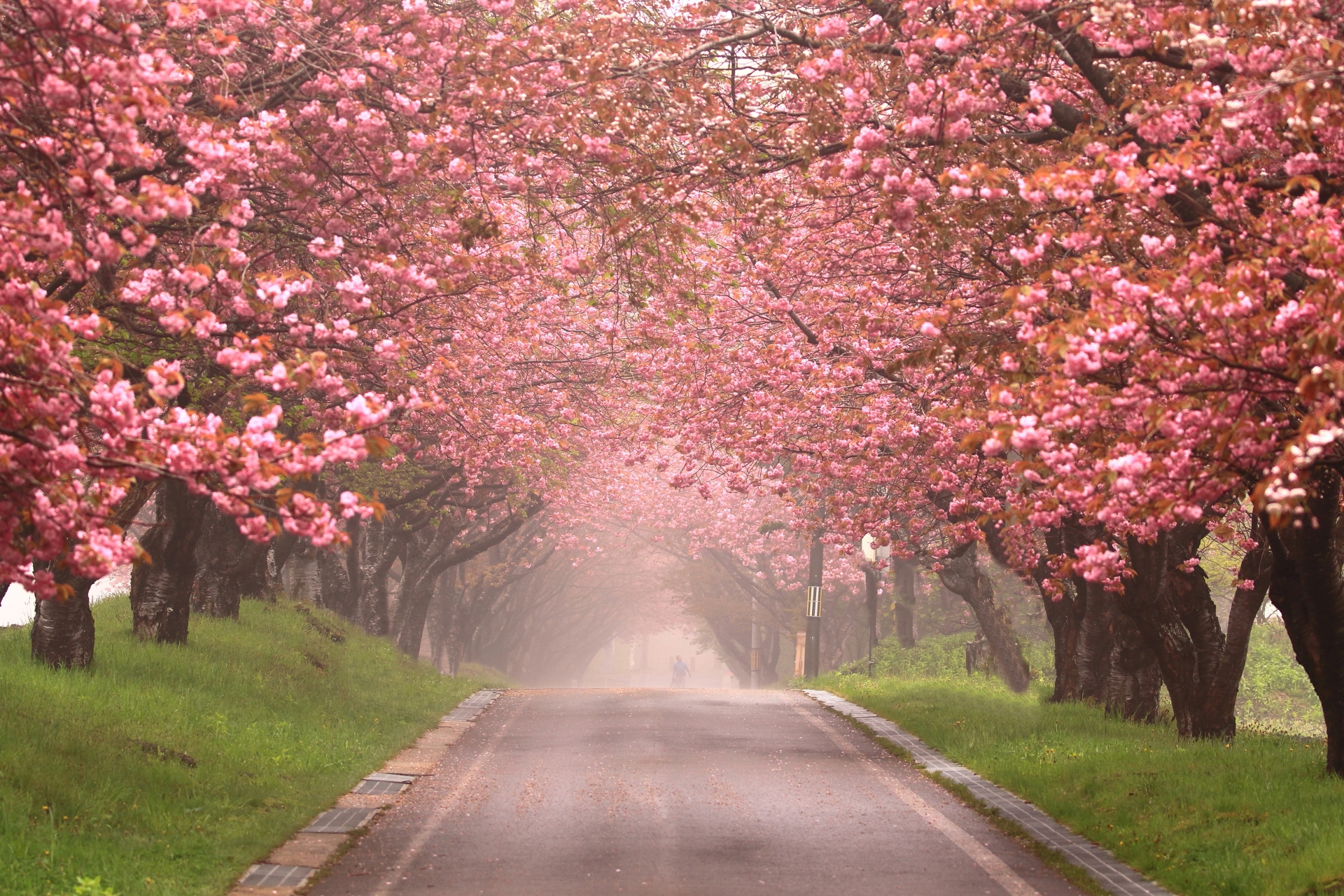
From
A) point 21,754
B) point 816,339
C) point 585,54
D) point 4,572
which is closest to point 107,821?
point 21,754

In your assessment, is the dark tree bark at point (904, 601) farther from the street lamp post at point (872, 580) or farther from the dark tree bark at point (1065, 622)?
the dark tree bark at point (1065, 622)

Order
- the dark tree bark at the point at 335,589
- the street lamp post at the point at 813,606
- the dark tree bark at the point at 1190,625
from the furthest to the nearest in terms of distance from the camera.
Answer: the street lamp post at the point at 813,606 → the dark tree bark at the point at 335,589 → the dark tree bark at the point at 1190,625

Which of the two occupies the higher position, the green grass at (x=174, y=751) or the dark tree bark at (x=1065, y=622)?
the dark tree bark at (x=1065, y=622)

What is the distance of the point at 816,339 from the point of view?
16781 mm

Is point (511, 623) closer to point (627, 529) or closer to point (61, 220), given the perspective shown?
point (627, 529)

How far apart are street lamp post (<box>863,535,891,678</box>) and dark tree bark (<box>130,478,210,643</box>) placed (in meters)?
12.3

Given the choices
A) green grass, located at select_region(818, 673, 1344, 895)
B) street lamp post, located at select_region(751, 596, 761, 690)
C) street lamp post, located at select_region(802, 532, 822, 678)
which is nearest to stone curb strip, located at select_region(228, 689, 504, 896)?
green grass, located at select_region(818, 673, 1344, 895)

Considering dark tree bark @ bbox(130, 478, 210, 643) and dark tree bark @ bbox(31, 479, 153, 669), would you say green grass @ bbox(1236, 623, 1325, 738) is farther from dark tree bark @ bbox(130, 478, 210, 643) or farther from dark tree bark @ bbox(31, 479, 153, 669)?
dark tree bark @ bbox(31, 479, 153, 669)

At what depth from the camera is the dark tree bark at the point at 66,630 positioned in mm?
13617

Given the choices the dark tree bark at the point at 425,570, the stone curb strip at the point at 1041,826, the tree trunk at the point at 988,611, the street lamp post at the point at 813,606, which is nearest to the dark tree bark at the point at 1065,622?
the stone curb strip at the point at 1041,826

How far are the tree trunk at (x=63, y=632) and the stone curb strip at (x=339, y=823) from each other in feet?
11.6

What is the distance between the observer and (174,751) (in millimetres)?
11484

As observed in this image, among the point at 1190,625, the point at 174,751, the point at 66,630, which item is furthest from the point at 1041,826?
the point at 66,630

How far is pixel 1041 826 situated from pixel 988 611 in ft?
48.7
